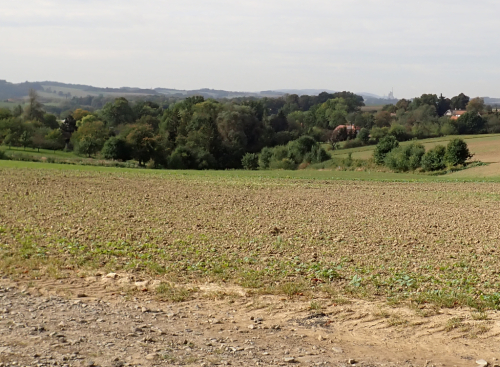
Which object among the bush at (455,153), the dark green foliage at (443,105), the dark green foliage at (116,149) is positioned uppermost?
the dark green foliage at (443,105)

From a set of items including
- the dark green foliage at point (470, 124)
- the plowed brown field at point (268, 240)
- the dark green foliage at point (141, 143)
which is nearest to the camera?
the plowed brown field at point (268, 240)

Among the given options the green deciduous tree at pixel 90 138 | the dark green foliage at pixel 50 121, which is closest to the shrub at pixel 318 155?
the green deciduous tree at pixel 90 138

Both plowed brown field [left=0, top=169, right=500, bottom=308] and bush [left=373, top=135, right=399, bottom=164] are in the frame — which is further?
bush [left=373, top=135, right=399, bottom=164]

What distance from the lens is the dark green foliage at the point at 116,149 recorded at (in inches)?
2945

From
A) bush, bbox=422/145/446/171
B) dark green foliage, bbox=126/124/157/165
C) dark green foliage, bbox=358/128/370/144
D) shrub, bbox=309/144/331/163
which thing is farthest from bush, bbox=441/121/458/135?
dark green foliage, bbox=126/124/157/165

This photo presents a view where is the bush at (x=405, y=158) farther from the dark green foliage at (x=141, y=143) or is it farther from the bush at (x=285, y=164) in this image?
the dark green foliage at (x=141, y=143)

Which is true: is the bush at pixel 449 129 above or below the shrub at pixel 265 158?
above

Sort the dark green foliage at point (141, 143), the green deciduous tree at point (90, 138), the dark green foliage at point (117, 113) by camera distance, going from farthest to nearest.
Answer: the dark green foliage at point (117, 113)
the green deciduous tree at point (90, 138)
the dark green foliage at point (141, 143)

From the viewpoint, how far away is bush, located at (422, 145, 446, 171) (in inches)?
2335

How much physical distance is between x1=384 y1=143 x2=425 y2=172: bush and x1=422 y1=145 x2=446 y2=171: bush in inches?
34.9

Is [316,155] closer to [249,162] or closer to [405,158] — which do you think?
[249,162]

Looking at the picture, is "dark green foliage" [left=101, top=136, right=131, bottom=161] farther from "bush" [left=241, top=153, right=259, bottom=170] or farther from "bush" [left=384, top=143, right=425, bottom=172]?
"bush" [left=384, top=143, right=425, bottom=172]

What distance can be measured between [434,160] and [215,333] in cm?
5549

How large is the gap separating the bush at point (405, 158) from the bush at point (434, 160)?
2.91 ft
